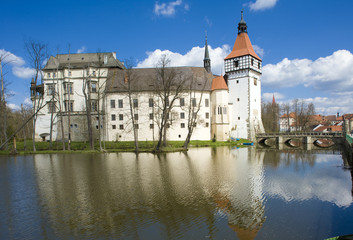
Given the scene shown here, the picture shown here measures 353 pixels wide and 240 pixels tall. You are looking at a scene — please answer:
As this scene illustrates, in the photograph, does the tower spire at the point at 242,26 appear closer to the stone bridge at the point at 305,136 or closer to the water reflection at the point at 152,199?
the stone bridge at the point at 305,136

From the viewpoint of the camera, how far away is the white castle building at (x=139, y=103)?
131 ft

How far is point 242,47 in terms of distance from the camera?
4306 centimetres

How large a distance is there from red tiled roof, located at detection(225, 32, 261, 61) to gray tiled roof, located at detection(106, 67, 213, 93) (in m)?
6.06

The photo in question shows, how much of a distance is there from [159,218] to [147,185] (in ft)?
14.9

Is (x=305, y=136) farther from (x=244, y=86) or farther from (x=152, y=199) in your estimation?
(x=152, y=199)

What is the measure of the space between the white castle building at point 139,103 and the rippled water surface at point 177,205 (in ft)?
79.0

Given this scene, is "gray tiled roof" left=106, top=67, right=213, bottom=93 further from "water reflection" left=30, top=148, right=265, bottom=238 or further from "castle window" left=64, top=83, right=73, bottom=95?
"water reflection" left=30, top=148, right=265, bottom=238

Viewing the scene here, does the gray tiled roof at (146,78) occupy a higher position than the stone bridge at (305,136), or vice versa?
the gray tiled roof at (146,78)

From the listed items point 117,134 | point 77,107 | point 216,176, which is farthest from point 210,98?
point 216,176

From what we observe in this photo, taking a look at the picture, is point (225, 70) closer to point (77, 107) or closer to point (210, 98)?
point (210, 98)

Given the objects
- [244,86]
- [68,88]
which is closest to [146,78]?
[68,88]

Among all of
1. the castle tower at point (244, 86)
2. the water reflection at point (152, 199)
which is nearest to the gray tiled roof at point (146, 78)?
the castle tower at point (244, 86)

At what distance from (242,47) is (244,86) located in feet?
24.8

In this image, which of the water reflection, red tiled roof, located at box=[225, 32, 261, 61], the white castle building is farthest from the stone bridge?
the water reflection
